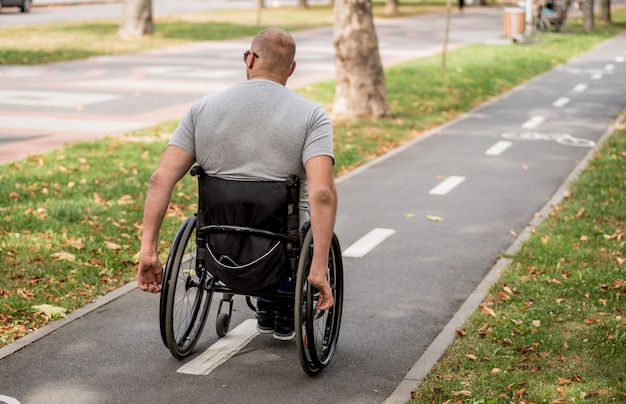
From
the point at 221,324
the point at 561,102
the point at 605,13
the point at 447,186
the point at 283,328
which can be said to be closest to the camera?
the point at 283,328

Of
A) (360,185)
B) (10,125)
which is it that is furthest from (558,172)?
(10,125)

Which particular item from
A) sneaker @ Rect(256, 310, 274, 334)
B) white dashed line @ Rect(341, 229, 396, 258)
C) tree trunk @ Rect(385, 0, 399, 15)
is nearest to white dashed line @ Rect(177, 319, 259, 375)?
sneaker @ Rect(256, 310, 274, 334)

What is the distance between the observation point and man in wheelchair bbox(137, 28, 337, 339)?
5262mm

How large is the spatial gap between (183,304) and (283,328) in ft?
1.99

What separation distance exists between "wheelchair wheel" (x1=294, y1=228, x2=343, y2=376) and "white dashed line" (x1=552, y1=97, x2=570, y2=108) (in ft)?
46.4

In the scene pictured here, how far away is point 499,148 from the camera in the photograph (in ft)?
47.3

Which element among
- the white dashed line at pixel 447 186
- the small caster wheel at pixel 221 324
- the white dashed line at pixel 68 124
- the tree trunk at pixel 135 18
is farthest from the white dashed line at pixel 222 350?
the tree trunk at pixel 135 18

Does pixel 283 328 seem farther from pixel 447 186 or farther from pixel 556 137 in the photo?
pixel 556 137

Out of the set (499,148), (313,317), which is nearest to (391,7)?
(499,148)

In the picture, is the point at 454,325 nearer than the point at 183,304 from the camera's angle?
No

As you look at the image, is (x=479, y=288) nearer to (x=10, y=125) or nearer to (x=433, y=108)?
(x=10, y=125)

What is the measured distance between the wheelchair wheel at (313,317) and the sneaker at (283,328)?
16 cm

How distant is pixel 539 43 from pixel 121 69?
15.8 meters

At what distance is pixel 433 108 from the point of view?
18625 millimetres
